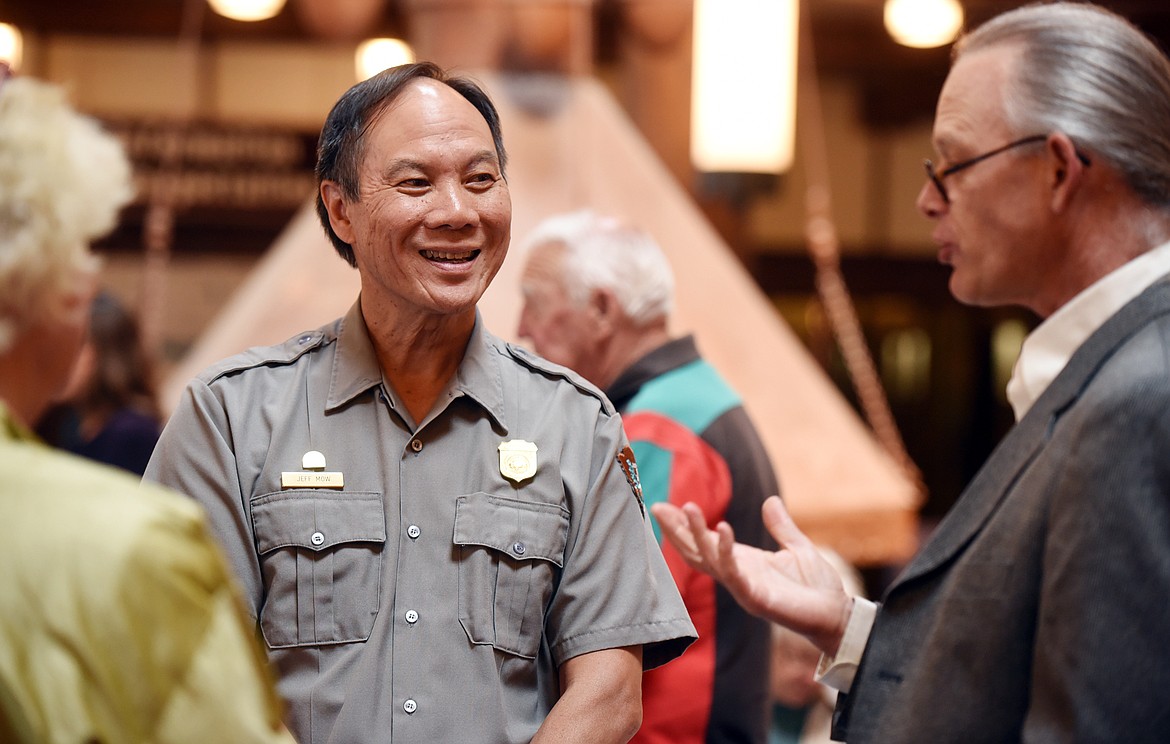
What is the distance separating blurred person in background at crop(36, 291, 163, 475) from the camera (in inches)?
133

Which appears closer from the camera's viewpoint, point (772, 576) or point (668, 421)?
point (772, 576)

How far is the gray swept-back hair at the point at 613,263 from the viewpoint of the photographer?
2533 mm

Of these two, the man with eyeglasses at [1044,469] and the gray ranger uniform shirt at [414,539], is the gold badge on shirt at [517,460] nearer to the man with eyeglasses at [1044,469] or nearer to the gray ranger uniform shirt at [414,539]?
the gray ranger uniform shirt at [414,539]

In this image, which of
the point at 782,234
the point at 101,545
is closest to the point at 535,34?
the point at 101,545

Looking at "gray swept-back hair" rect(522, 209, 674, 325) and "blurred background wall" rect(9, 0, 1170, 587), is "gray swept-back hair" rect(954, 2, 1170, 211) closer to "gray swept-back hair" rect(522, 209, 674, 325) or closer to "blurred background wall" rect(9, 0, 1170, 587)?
"gray swept-back hair" rect(522, 209, 674, 325)

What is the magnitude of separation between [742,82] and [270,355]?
250 centimetres

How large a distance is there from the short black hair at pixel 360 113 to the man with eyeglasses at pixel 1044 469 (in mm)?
624

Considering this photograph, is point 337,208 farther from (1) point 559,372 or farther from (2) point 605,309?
(2) point 605,309

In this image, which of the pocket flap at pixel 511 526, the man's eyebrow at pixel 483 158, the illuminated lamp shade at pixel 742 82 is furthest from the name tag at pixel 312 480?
the illuminated lamp shade at pixel 742 82

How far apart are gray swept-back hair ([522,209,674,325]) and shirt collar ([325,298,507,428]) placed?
858 mm

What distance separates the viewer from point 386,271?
1598 millimetres

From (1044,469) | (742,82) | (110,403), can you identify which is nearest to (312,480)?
(1044,469)

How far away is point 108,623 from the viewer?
94cm

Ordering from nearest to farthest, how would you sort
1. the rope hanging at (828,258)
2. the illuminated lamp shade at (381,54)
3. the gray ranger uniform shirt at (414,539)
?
the gray ranger uniform shirt at (414,539) → the rope hanging at (828,258) → the illuminated lamp shade at (381,54)
